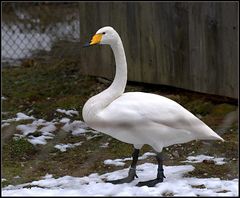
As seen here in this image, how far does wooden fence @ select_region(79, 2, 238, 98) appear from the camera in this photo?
5863 millimetres

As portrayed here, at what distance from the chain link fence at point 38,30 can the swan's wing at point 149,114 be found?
4.79 metres

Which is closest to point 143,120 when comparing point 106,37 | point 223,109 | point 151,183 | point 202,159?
point 151,183

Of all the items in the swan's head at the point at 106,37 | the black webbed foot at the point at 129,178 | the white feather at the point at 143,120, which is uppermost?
the swan's head at the point at 106,37

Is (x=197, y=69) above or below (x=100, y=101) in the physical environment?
below

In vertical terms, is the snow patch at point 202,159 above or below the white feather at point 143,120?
below

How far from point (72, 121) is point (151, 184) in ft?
6.94

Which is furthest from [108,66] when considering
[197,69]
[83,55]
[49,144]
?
[49,144]

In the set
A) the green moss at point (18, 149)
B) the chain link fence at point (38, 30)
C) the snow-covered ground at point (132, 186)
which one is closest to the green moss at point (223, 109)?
the snow-covered ground at point (132, 186)

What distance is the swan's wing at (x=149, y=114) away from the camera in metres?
3.70

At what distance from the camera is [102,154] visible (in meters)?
5.05

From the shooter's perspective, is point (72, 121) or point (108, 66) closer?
point (72, 121)

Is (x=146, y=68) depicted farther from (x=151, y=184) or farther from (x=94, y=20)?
(x=151, y=184)

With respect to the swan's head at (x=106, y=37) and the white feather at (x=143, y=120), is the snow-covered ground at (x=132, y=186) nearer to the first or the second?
the white feather at (x=143, y=120)

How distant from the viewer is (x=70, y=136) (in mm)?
5590
